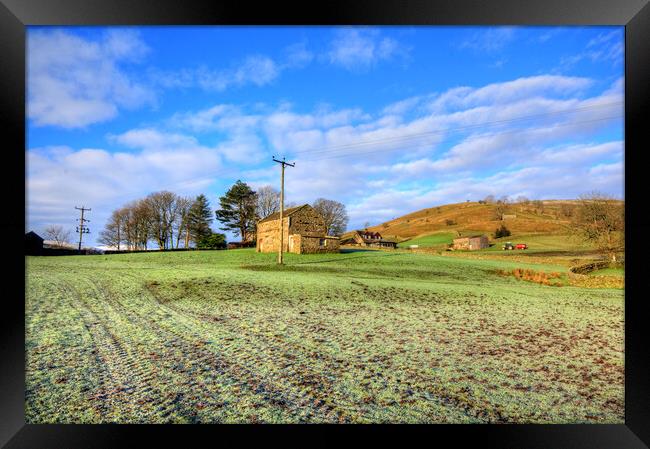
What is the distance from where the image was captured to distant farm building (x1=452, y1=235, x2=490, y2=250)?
31.9 metres

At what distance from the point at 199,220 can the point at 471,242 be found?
2953cm

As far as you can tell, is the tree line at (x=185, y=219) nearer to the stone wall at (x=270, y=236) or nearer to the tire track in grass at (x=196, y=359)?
the stone wall at (x=270, y=236)

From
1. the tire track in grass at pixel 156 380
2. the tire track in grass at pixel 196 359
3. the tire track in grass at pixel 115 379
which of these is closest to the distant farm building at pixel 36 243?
the tire track in grass at pixel 196 359

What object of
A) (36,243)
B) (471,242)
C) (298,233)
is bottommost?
(471,242)

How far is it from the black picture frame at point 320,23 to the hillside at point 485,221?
107ft

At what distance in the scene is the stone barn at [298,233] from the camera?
76.2 ft

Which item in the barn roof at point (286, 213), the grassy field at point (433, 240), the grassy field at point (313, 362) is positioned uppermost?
the barn roof at point (286, 213)

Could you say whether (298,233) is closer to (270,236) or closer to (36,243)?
(270,236)

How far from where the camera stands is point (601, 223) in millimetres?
18219

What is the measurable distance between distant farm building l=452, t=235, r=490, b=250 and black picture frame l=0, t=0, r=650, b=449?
107 ft

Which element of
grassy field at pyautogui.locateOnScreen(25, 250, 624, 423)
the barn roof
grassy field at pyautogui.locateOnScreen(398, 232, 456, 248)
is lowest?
grassy field at pyautogui.locateOnScreen(25, 250, 624, 423)

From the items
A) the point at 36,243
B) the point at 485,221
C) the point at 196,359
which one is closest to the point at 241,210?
the point at 36,243

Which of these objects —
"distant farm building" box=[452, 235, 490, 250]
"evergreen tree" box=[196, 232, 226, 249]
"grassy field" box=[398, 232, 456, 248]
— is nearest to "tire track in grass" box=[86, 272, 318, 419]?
"evergreen tree" box=[196, 232, 226, 249]

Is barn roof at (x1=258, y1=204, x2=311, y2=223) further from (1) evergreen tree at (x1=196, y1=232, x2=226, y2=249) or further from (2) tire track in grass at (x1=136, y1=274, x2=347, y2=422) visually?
(2) tire track in grass at (x1=136, y1=274, x2=347, y2=422)
